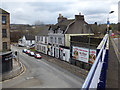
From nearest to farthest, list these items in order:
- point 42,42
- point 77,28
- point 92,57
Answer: point 92,57
point 77,28
point 42,42

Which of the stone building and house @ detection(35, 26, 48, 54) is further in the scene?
house @ detection(35, 26, 48, 54)

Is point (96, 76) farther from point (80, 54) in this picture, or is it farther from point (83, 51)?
point (80, 54)

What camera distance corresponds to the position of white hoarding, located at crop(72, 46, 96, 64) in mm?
23500

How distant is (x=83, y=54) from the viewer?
1017 inches

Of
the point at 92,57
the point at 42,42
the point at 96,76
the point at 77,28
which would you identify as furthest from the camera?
the point at 42,42

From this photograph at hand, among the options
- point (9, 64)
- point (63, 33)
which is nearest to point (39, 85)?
point (9, 64)

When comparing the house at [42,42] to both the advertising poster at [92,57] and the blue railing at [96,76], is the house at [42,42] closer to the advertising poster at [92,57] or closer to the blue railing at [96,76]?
the advertising poster at [92,57]

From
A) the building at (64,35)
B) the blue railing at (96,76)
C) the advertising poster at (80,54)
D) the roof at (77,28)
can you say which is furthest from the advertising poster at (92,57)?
the blue railing at (96,76)

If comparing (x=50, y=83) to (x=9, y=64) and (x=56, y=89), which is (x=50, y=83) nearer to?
(x=56, y=89)

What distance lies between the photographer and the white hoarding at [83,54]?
23500 millimetres

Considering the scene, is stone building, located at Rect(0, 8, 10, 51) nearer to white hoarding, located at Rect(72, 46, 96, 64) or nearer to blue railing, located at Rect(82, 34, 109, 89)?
white hoarding, located at Rect(72, 46, 96, 64)

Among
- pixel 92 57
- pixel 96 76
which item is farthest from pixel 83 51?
pixel 96 76

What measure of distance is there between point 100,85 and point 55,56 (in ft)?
113

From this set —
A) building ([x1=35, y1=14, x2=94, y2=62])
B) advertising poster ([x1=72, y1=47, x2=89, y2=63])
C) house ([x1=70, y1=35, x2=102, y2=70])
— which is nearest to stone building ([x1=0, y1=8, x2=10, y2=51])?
building ([x1=35, y1=14, x2=94, y2=62])
